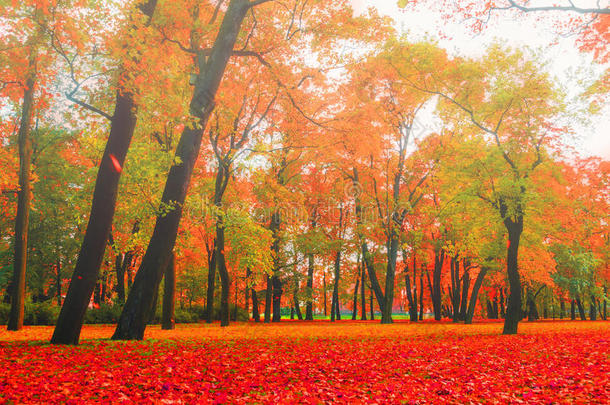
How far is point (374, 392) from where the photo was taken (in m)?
5.57

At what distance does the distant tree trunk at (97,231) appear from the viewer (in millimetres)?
9555

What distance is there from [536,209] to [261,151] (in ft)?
43.3

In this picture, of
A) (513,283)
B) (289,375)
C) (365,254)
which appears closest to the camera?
(289,375)

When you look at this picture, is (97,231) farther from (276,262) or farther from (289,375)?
(276,262)

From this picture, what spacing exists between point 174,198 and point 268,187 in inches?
576

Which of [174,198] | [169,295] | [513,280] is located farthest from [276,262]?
[174,198]

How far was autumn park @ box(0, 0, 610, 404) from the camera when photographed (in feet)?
22.4

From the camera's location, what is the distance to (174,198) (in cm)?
1073

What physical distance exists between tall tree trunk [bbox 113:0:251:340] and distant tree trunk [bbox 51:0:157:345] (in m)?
1.17

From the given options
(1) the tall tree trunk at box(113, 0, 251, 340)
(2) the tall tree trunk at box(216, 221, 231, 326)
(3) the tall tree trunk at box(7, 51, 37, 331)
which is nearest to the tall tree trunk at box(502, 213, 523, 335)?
(1) the tall tree trunk at box(113, 0, 251, 340)

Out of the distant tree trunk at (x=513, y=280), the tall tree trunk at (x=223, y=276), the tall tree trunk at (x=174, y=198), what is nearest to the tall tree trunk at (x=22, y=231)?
the tall tree trunk at (x=174, y=198)

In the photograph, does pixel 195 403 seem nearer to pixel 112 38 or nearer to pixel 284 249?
pixel 112 38

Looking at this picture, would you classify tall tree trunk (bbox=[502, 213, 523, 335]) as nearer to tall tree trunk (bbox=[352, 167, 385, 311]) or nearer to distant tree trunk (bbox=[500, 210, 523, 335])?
distant tree trunk (bbox=[500, 210, 523, 335])

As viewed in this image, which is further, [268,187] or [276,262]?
[276,262]
